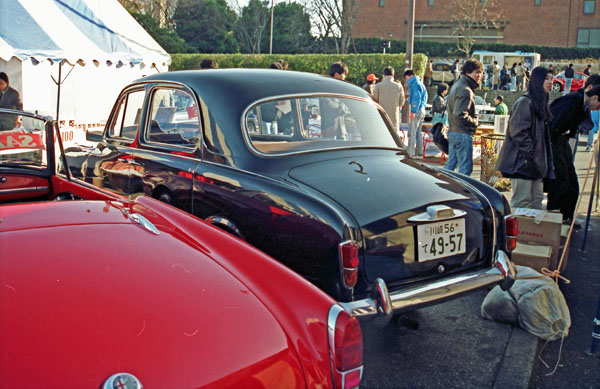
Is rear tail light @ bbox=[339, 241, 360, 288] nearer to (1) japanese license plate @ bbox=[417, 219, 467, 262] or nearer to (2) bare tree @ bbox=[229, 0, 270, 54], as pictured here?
(1) japanese license plate @ bbox=[417, 219, 467, 262]

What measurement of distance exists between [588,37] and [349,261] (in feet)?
185

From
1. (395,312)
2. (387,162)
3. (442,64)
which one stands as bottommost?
(395,312)

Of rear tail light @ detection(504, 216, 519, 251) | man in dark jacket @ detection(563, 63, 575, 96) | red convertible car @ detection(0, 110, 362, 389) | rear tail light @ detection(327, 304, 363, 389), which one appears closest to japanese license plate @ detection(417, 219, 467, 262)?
Result: rear tail light @ detection(504, 216, 519, 251)

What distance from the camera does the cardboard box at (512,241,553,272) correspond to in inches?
193

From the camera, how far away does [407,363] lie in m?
3.73

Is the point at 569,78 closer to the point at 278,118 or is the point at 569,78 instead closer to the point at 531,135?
the point at 531,135

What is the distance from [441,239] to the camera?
368cm

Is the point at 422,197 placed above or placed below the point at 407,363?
above

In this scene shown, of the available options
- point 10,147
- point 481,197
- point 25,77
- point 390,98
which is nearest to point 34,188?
point 10,147

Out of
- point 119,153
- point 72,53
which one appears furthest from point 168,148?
point 72,53

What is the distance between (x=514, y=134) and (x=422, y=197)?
8.60 ft

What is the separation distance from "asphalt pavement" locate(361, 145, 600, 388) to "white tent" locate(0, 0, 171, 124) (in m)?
9.63

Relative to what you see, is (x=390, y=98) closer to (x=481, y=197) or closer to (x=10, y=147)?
(x=481, y=197)

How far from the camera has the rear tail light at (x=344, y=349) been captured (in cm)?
194
